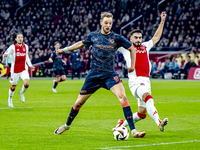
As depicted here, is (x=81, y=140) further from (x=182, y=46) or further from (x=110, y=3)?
(x=110, y=3)

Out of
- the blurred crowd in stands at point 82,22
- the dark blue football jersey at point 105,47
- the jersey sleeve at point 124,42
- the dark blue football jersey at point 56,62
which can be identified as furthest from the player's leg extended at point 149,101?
the blurred crowd in stands at point 82,22

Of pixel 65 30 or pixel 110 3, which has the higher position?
pixel 110 3

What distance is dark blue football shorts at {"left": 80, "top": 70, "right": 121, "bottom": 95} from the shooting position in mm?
6160

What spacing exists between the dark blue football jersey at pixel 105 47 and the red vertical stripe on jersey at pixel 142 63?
3.00 feet

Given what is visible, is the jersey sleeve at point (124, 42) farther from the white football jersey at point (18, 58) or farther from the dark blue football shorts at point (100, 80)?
the white football jersey at point (18, 58)

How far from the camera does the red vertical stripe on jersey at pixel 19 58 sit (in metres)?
11.2

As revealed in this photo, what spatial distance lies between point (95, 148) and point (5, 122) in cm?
348

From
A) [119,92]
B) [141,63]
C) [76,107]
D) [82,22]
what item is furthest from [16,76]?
[82,22]

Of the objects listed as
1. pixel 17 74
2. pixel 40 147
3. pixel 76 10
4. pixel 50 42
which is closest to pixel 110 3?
pixel 76 10

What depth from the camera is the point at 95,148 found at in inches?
210

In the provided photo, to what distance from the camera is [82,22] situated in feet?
117

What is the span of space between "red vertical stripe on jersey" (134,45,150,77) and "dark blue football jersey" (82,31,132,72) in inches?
36.1

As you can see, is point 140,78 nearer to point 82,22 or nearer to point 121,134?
point 121,134

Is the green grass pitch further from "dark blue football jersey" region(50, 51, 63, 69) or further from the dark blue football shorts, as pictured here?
"dark blue football jersey" region(50, 51, 63, 69)
